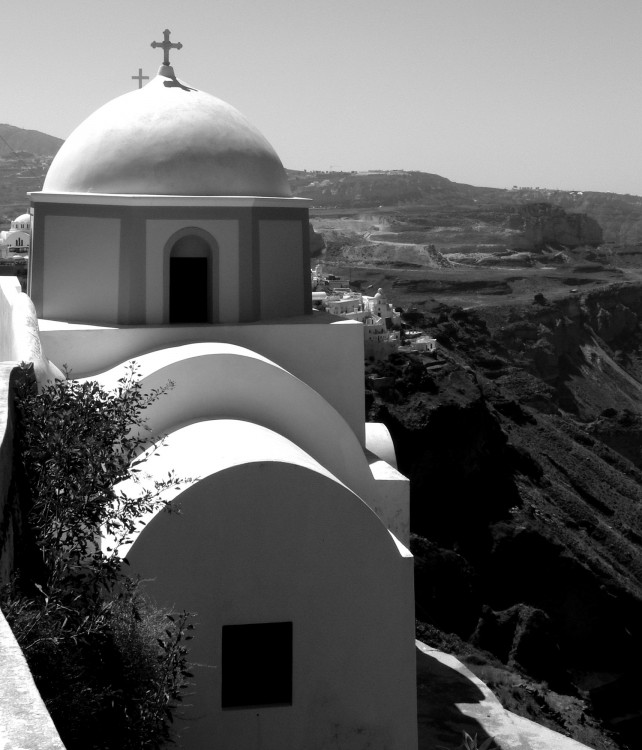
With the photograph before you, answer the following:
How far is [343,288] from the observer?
6019 cm

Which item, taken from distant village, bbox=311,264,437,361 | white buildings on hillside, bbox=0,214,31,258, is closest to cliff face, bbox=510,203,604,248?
distant village, bbox=311,264,437,361

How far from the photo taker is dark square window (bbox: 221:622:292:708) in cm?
641

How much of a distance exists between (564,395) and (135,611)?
58.4 m

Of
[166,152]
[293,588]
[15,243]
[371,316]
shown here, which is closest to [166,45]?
[166,152]

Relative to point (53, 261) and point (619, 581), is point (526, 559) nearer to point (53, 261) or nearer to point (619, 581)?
point (619, 581)

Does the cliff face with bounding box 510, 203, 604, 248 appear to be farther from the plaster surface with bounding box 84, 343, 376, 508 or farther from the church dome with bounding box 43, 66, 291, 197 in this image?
the plaster surface with bounding box 84, 343, 376, 508

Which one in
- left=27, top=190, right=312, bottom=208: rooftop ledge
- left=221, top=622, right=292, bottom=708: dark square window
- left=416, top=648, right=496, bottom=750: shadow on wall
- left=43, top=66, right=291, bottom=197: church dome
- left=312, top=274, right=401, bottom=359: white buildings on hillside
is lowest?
left=416, top=648, right=496, bottom=750: shadow on wall

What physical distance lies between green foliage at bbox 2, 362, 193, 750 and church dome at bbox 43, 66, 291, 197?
4911mm

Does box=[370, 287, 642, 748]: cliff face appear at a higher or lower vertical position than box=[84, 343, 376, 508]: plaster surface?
lower

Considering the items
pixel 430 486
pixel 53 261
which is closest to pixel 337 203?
pixel 430 486

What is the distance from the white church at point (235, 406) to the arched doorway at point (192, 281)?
16 mm

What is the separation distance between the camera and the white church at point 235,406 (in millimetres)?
6281

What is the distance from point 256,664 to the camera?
21.1ft

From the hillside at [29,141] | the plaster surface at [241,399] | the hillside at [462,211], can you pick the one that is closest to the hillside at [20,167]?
the hillside at [29,141]
